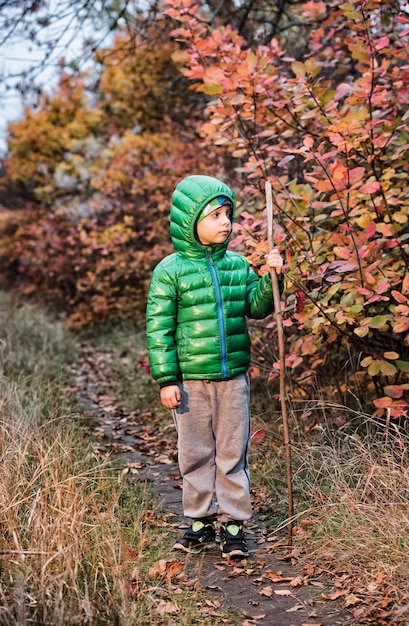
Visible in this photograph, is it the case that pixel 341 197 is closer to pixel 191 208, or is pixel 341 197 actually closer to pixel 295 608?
pixel 191 208

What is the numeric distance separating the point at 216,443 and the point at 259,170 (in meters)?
1.71

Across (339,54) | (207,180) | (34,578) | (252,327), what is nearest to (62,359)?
(252,327)

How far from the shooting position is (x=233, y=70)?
4168mm

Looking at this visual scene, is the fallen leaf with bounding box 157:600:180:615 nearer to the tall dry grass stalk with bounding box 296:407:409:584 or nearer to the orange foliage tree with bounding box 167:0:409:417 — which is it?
the tall dry grass stalk with bounding box 296:407:409:584

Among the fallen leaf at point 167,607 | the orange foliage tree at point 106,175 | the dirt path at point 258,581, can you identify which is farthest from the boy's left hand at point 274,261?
the orange foliage tree at point 106,175

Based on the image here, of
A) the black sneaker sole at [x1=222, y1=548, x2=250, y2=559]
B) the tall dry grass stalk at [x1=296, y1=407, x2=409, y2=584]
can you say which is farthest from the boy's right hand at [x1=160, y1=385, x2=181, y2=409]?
the tall dry grass stalk at [x1=296, y1=407, x2=409, y2=584]

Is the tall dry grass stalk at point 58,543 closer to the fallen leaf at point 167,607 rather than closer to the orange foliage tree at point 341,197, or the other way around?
the fallen leaf at point 167,607

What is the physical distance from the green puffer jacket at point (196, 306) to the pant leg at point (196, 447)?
0.11 meters

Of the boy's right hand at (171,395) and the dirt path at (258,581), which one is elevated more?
the boy's right hand at (171,395)

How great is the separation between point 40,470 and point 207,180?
1.52 meters

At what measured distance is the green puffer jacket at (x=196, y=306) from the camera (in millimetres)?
3291

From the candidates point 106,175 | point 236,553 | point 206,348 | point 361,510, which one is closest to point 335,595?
point 361,510

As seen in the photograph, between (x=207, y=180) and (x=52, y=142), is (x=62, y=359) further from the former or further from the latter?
(x=52, y=142)

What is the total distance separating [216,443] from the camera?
Result: 3424mm
